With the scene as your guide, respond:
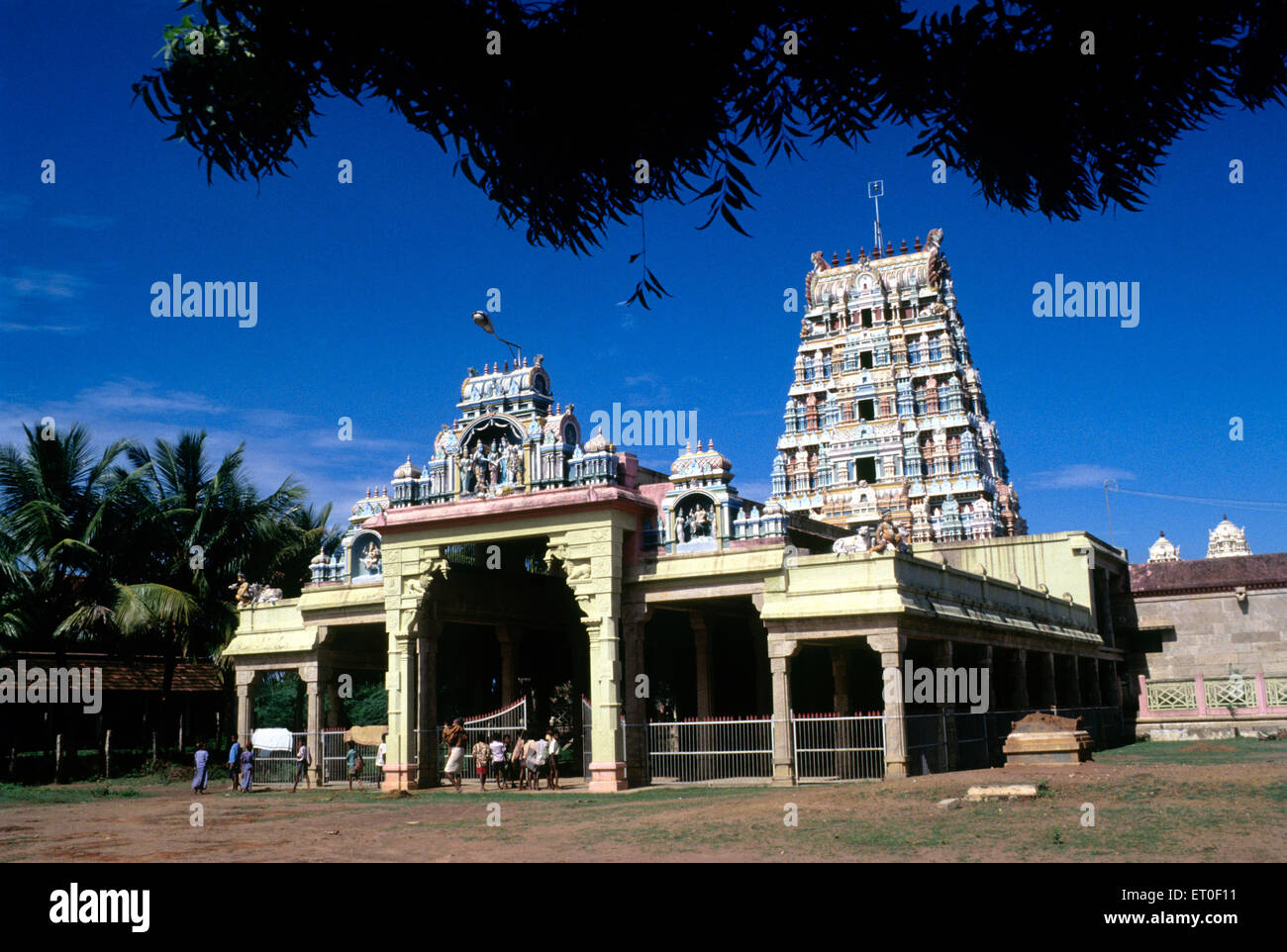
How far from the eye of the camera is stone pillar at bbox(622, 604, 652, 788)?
26766mm

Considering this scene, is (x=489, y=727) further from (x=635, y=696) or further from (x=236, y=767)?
(x=236, y=767)

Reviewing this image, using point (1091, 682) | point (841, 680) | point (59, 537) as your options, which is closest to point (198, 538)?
point (59, 537)

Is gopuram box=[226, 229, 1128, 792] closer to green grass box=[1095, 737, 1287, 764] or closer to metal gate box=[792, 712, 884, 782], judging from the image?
metal gate box=[792, 712, 884, 782]

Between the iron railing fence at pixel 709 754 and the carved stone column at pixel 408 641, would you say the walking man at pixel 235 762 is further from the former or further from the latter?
the iron railing fence at pixel 709 754

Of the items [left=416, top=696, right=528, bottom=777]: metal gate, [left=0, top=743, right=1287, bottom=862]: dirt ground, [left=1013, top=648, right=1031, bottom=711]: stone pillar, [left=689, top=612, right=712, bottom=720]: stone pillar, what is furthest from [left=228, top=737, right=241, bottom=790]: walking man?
[left=1013, top=648, right=1031, bottom=711]: stone pillar

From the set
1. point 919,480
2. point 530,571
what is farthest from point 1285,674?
point 530,571

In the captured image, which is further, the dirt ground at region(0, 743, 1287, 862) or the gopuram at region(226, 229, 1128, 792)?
the gopuram at region(226, 229, 1128, 792)

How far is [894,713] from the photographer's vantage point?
23.7m

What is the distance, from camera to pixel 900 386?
53156mm

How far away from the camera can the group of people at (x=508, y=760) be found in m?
28.0

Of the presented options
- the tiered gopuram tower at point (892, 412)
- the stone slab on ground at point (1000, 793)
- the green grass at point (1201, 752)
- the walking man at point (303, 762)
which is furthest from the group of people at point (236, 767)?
the tiered gopuram tower at point (892, 412)

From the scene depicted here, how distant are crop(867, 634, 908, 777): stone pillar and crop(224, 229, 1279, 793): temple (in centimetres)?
5

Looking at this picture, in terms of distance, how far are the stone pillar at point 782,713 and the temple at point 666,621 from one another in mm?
45
